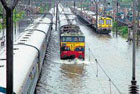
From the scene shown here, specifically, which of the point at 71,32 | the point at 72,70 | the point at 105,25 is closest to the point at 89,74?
the point at 72,70

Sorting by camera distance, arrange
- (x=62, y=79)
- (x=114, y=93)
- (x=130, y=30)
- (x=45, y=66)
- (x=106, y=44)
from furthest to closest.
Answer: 1. (x=130, y=30)
2. (x=106, y=44)
3. (x=45, y=66)
4. (x=62, y=79)
5. (x=114, y=93)

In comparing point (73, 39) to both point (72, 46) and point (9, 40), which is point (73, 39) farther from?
point (9, 40)

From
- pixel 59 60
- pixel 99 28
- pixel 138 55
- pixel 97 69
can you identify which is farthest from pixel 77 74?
pixel 99 28

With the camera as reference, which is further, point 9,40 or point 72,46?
point 72,46

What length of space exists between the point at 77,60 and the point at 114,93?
10.3m

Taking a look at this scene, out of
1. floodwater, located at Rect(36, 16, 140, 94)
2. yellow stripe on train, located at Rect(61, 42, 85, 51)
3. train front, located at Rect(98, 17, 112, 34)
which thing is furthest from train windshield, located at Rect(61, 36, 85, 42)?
train front, located at Rect(98, 17, 112, 34)

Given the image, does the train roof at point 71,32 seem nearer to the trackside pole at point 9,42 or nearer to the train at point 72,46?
the train at point 72,46

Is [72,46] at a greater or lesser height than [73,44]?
lesser

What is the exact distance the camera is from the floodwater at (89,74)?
20.4 metres

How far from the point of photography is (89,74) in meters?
24.8

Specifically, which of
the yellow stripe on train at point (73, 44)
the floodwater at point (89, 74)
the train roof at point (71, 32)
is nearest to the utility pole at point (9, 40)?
the floodwater at point (89, 74)

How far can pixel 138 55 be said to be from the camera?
3328 centimetres

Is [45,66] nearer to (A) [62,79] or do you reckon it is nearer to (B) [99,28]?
(A) [62,79]

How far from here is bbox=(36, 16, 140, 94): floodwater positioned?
2042cm
